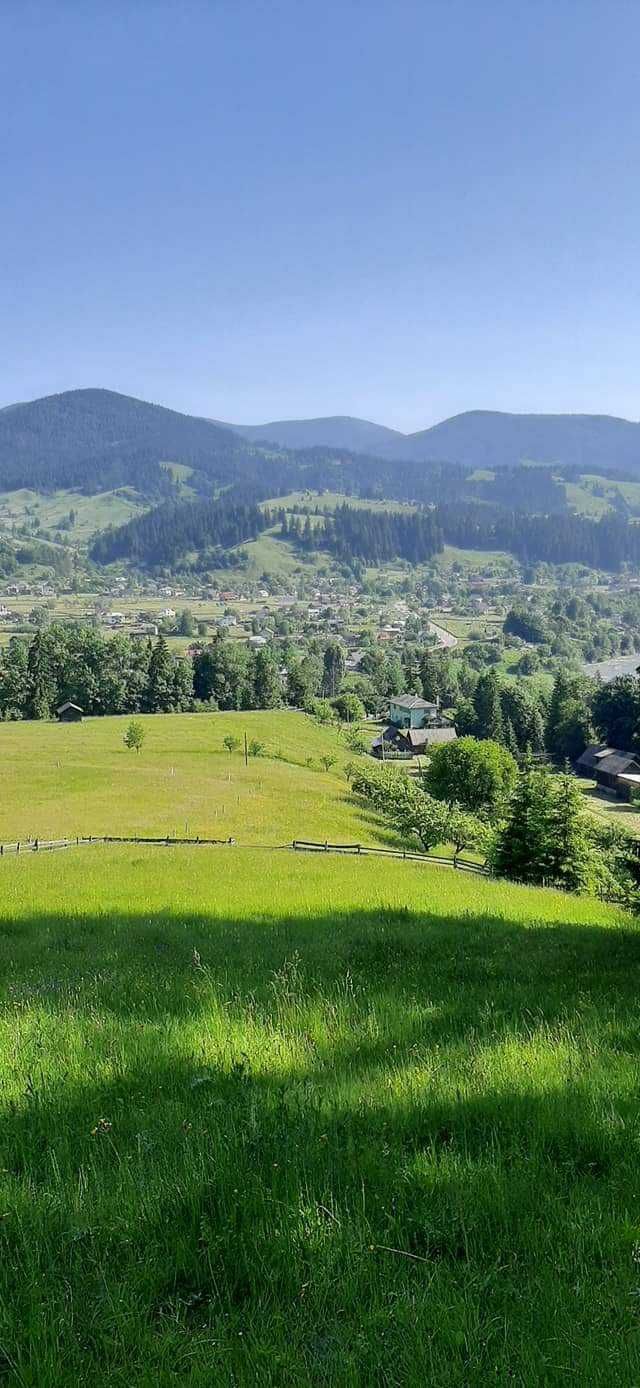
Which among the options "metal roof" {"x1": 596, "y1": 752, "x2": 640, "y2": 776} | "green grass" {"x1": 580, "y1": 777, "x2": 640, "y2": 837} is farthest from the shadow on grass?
"metal roof" {"x1": 596, "y1": 752, "x2": 640, "y2": 776}

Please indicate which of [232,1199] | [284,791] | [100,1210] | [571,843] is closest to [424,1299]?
[232,1199]

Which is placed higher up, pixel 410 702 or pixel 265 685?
pixel 265 685

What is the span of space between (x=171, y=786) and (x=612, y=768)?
251 ft

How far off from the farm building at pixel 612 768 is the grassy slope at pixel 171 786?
4279 centimetres

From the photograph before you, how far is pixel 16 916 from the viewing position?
16.9 m

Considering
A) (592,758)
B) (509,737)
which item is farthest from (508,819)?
(509,737)

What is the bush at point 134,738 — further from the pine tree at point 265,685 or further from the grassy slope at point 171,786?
the pine tree at point 265,685

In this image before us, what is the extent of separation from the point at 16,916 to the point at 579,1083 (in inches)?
575

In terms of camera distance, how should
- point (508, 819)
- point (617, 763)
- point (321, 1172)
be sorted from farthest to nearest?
1. point (617, 763)
2. point (508, 819)
3. point (321, 1172)

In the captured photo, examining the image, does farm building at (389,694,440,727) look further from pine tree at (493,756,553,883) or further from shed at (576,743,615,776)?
pine tree at (493,756,553,883)

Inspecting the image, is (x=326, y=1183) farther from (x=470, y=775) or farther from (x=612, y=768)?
(x=612, y=768)

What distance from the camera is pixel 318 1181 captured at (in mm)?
4168

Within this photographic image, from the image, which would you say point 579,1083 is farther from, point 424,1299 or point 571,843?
point 571,843

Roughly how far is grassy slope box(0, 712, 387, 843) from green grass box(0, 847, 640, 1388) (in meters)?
43.6
